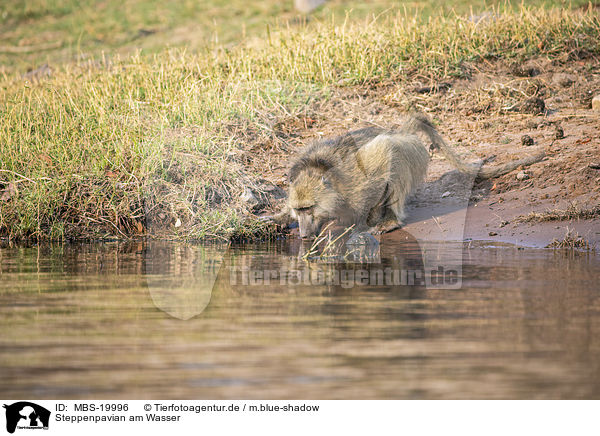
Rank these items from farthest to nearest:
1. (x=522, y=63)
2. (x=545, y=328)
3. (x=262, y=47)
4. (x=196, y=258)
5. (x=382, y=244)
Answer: (x=262, y=47) < (x=522, y=63) < (x=382, y=244) < (x=196, y=258) < (x=545, y=328)

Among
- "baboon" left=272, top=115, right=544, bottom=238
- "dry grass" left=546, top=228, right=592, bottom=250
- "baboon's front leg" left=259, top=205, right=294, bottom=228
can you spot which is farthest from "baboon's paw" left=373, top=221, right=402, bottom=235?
"dry grass" left=546, top=228, right=592, bottom=250

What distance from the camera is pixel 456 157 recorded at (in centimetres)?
886

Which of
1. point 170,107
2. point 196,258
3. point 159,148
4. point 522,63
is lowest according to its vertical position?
point 196,258

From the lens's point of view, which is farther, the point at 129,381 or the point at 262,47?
the point at 262,47

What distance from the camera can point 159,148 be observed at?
839cm

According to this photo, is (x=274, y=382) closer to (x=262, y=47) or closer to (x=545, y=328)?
(x=545, y=328)

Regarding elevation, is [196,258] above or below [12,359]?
above

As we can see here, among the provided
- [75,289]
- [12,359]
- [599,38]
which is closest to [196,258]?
[75,289]

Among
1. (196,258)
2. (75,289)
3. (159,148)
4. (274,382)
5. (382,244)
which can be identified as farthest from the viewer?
(159,148)

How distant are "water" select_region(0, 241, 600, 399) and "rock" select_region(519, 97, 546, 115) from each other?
405 centimetres

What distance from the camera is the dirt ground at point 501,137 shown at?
7648 mm

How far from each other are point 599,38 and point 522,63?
129 centimetres

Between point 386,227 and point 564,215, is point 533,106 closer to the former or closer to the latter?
point 564,215
